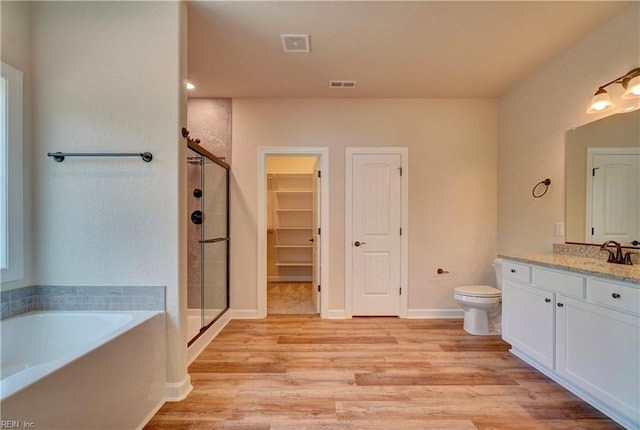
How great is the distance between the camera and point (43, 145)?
188cm

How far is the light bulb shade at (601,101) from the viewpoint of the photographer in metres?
2.04

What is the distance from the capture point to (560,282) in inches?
76.0

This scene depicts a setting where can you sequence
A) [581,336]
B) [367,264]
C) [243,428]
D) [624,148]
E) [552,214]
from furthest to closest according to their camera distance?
[367,264] < [552,214] < [624,148] < [581,336] < [243,428]

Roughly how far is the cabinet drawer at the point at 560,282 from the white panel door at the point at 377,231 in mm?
1476

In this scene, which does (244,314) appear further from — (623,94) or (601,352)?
(623,94)

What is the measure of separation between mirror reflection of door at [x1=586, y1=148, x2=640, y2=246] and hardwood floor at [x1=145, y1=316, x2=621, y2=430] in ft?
3.94

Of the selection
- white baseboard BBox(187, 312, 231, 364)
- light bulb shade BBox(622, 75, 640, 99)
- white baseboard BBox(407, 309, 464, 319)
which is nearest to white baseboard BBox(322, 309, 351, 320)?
white baseboard BBox(407, 309, 464, 319)

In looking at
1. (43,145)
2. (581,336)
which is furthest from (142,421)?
(581,336)

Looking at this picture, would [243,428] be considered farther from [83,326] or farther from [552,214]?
[552,214]

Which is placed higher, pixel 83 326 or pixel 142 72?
pixel 142 72

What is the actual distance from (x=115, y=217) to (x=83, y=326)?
0.72m

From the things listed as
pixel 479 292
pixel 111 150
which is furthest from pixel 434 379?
pixel 111 150

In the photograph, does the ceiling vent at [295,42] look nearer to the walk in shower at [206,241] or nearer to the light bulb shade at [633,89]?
the walk in shower at [206,241]

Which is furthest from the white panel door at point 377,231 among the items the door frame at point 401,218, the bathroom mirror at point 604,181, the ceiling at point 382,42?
the bathroom mirror at point 604,181
